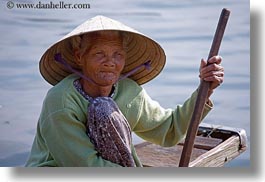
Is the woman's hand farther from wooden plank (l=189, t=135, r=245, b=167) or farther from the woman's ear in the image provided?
the woman's ear

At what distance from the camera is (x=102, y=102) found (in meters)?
1.38

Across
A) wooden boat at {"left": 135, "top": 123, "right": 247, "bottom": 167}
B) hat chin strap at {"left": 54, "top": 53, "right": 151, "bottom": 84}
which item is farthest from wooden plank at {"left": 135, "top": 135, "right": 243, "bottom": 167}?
hat chin strap at {"left": 54, "top": 53, "right": 151, "bottom": 84}

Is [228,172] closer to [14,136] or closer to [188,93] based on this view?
[188,93]

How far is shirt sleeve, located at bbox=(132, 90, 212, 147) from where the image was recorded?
1453mm

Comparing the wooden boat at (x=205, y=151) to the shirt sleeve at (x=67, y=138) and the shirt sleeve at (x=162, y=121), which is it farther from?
the shirt sleeve at (x=67, y=138)

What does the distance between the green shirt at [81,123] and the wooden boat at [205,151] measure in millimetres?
116

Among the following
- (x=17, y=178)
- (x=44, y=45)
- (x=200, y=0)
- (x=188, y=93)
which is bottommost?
(x=17, y=178)

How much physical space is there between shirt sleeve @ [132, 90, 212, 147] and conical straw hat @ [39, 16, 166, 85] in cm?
8

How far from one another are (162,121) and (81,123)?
0.25 meters

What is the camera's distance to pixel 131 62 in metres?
1.46

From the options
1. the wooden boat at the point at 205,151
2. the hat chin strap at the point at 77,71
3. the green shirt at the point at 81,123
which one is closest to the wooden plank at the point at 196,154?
the wooden boat at the point at 205,151

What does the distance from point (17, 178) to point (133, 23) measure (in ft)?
1.98

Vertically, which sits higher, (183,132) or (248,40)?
(248,40)

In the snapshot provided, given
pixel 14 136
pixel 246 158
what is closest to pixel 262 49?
pixel 246 158
